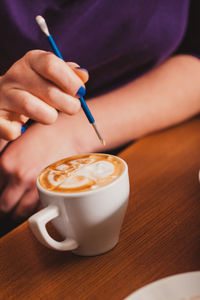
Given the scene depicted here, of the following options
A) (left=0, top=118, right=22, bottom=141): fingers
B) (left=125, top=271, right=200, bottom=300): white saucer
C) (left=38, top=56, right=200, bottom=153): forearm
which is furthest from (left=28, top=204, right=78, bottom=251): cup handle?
(left=38, top=56, right=200, bottom=153): forearm

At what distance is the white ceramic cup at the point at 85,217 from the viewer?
46cm

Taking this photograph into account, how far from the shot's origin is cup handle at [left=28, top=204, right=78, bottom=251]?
1.49 feet

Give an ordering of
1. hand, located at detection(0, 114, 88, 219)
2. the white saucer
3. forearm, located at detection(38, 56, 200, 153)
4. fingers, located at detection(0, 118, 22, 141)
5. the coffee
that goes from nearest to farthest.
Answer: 1. the white saucer
2. the coffee
3. fingers, located at detection(0, 118, 22, 141)
4. hand, located at detection(0, 114, 88, 219)
5. forearm, located at detection(38, 56, 200, 153)

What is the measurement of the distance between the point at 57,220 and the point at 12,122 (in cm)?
29

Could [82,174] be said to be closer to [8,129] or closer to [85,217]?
[85,217]

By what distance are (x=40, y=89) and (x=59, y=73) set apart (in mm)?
76

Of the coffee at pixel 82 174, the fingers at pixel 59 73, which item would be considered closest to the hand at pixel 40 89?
the fingers at pixel 59 73

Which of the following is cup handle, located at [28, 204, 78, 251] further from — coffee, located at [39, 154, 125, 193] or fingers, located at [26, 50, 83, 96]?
fingers, located at [26, 50, 83, 96]

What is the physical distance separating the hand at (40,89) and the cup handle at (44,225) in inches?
8.1

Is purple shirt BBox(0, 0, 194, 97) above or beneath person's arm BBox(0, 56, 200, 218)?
above

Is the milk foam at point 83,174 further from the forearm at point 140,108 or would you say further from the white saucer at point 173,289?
the forearm at point 140,108

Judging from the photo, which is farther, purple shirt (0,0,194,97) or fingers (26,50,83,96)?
purple shirt (0,0,194,97)

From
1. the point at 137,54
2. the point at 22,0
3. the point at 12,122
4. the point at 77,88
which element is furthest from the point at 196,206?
the point at 22,0

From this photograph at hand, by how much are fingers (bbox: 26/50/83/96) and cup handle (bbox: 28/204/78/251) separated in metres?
0.21
